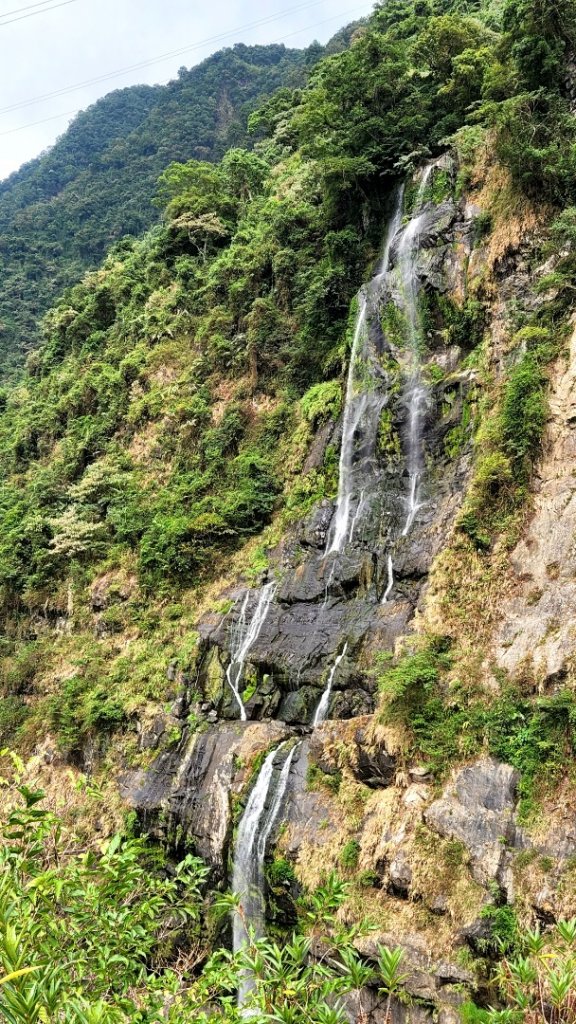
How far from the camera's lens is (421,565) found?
448 inches

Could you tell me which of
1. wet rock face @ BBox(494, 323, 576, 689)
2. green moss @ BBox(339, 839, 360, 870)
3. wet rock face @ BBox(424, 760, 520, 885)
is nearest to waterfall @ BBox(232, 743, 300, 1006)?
green moss @ BBox(339, 839, 360, 870)

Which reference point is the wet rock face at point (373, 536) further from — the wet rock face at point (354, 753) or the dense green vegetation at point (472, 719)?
the dense green vegetation at point (472, 719)

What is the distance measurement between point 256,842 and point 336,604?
4.71m

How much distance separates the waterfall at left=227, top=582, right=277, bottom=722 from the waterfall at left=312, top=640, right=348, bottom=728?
83.1 inches

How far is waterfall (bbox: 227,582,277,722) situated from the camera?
13.2 metres

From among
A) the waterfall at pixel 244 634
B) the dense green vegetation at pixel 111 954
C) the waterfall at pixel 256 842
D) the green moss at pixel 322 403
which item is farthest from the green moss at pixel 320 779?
the green moss at pixel 322 403

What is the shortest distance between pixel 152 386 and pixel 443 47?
46.1ft

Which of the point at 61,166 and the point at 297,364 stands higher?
the point at 61,166

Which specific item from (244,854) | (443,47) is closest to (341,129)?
(443,47)

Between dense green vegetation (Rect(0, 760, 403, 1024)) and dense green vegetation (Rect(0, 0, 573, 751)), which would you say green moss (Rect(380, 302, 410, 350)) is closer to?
dense green vegetation (Rect(0, 0, 573, 751))

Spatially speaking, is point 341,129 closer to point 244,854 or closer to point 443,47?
point 443,47

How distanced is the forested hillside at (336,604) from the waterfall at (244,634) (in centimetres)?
11

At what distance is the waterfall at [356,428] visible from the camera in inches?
545

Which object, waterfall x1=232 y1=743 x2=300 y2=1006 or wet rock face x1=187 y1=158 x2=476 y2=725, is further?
wet rock face x1=187 y1=158 x2=476 y2=725
